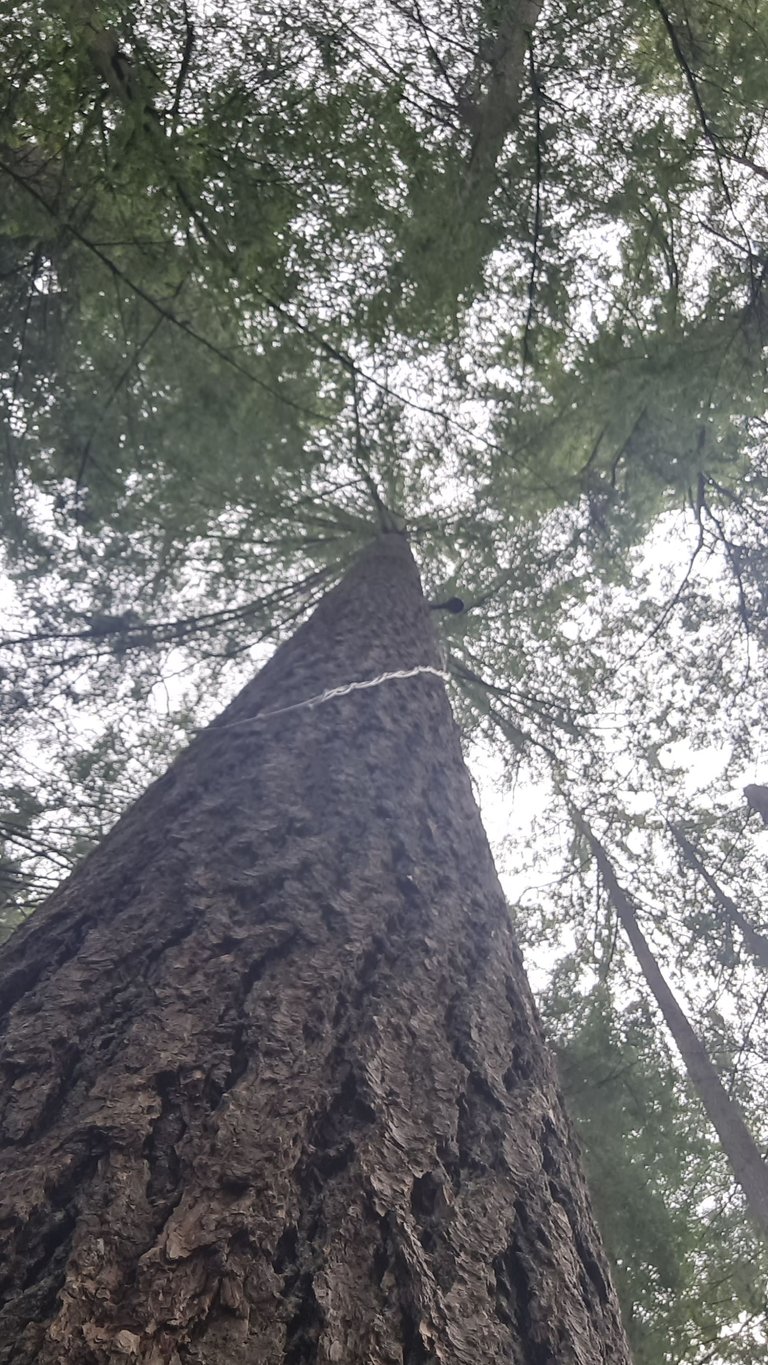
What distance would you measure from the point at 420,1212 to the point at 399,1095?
0.25 meters

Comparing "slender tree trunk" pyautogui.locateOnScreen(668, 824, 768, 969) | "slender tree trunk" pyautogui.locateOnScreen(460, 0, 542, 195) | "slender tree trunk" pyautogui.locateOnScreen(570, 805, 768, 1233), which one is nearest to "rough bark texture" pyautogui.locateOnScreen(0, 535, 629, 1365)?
"slender tree trunk" pyautogui.locateOnScreen(460, 0, 542, 195)

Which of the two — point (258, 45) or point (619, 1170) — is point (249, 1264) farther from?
point (619, 1170)

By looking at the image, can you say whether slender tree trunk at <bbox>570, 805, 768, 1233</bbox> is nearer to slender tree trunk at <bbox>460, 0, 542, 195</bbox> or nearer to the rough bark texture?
the rough bark texture

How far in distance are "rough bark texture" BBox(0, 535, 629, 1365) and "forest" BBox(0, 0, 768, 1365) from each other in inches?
1.7

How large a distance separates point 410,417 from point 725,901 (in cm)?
559

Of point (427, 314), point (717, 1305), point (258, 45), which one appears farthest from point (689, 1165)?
point (258, 45)

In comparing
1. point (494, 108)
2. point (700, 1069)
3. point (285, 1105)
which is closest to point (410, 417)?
point (494, 108)

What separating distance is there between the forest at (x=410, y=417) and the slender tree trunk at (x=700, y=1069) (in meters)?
0.04

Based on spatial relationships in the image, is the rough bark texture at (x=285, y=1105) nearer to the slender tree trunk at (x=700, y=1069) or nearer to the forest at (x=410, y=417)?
the forest at (x=410, y=417)

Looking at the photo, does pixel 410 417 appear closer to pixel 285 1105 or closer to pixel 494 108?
pixel 494 108

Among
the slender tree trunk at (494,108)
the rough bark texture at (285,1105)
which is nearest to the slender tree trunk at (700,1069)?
the rough bark texture at (285,1105)

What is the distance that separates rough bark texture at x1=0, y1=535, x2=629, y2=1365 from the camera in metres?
1.17

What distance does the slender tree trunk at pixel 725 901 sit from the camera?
7.98 meters

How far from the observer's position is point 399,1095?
1673mm
